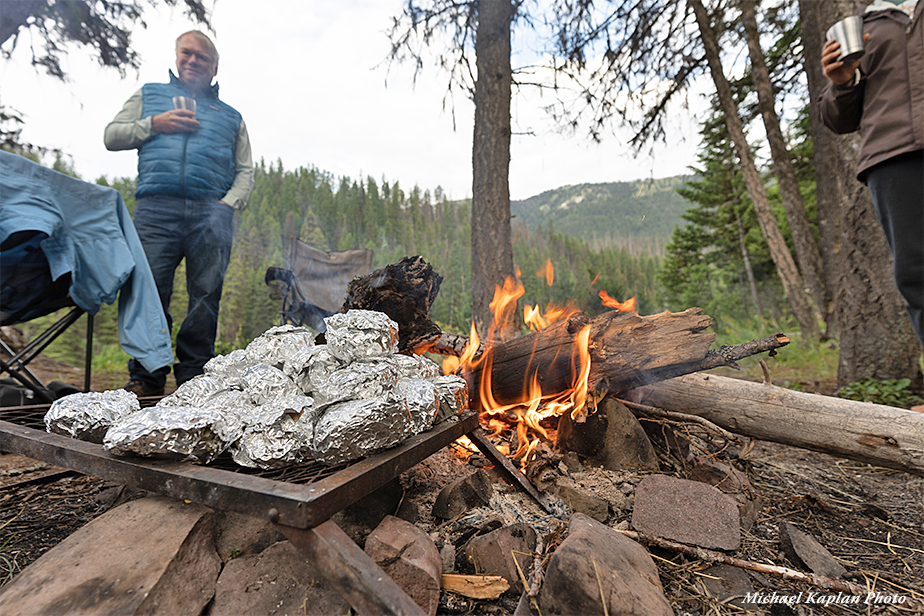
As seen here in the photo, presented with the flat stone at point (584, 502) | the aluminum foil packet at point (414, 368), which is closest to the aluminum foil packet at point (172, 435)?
the aluminum foil packet at point (414, 368)

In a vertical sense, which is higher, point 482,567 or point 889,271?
point 889,271

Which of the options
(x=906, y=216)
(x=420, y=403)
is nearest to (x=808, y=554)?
(x=906, y=216)

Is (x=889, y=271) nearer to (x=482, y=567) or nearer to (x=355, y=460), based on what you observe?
(x=482, y=567)

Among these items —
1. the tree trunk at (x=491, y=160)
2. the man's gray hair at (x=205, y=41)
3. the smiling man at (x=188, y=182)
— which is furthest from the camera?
the tree trunk at (x=491, y=160)

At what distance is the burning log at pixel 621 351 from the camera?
200 cm

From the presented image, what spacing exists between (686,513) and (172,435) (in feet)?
6.00

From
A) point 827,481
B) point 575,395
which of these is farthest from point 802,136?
point 575,395

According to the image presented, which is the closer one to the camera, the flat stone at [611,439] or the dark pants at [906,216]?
the dark pants at [906,216]

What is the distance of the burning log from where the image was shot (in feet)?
6.55

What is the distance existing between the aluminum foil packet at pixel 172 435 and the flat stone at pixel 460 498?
0.85 metres

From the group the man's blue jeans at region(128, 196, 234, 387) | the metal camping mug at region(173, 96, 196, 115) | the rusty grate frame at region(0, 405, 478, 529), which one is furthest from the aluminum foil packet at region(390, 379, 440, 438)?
the metal camping mug at region(173, 96, 196, 115)

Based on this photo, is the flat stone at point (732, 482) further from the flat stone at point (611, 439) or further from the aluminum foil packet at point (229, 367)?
the aluminum foil packet at point (229, 367)

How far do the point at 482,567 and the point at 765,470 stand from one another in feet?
6.80

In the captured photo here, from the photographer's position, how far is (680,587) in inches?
55.9
